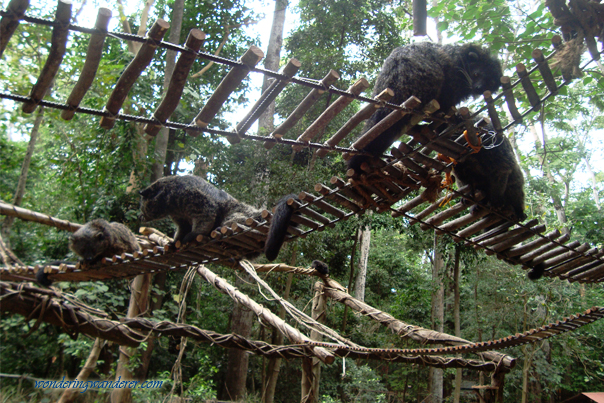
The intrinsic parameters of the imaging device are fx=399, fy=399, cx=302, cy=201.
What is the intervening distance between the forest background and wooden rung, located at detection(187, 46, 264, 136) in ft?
13.0

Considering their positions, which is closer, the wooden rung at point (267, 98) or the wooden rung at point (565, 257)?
the wooden rung at point (267, 98)

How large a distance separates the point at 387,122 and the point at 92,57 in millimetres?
1288

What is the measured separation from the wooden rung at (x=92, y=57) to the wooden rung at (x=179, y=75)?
25cm

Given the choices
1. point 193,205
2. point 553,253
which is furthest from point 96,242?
point 553,253

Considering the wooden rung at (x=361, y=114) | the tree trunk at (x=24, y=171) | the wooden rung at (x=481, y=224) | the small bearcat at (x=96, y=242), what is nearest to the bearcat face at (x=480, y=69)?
the wooden rung at (x=481, y=224)

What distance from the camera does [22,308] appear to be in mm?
3238

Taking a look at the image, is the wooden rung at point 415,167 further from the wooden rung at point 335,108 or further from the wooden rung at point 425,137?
the wooden rung at point 335,108

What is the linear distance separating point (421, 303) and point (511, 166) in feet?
17.6

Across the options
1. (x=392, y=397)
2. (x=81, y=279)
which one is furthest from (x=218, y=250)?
(x=392, y=397)

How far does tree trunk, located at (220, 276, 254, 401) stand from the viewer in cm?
673

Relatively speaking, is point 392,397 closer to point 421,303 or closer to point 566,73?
point 421,303

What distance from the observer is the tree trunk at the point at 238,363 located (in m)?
6.73

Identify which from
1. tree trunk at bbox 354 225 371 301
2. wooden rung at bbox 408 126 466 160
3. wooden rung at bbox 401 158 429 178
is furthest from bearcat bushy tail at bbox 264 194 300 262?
tree trunk at bbox 354 225 371 301

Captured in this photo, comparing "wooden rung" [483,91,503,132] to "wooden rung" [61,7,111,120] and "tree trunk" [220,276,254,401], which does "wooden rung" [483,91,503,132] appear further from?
"tree trunk" [220,276,254,401]
